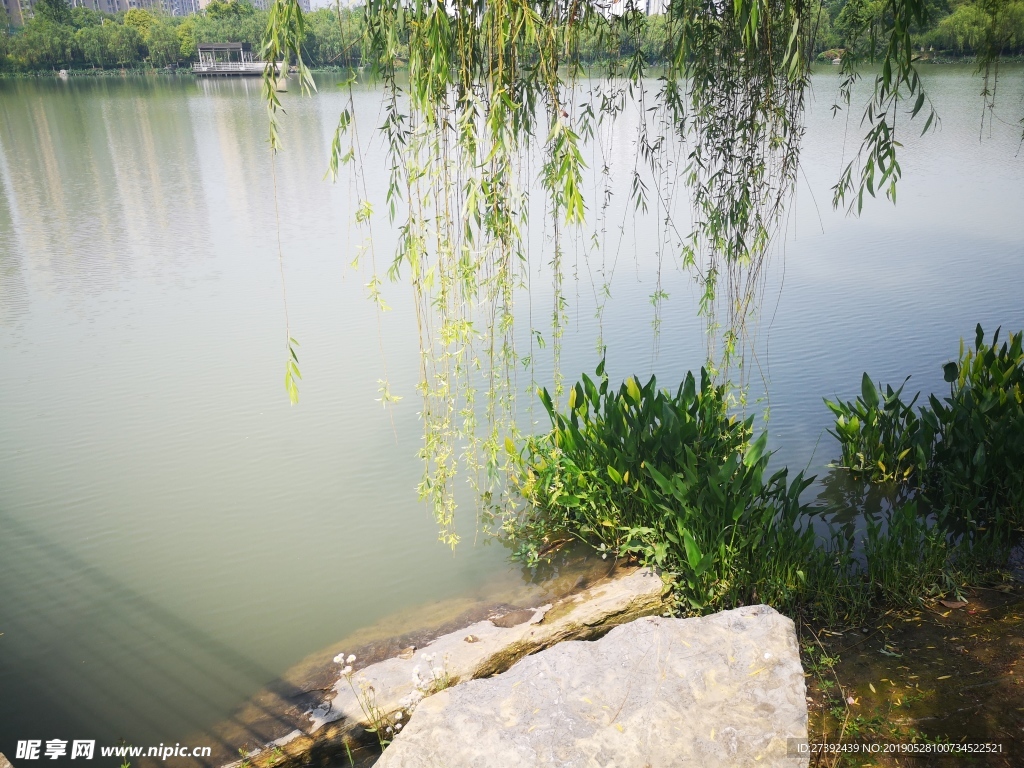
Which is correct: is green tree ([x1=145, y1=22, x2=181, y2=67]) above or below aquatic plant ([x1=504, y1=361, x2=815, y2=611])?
above

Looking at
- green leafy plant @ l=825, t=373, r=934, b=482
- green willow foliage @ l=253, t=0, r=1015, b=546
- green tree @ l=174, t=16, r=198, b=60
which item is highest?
green tree @ l=174, t=16, r=198, b=60

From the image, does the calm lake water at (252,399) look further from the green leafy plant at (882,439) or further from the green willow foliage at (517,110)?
the green willow foliage at (517,110)

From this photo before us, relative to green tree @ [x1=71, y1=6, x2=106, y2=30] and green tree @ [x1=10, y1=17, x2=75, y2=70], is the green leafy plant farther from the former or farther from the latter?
green tree @ [x1=71, y1=6, x2=106, y2=30]

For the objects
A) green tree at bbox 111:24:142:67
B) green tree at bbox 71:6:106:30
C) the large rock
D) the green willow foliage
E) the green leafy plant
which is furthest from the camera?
green tree at bbox 71:6:106:30

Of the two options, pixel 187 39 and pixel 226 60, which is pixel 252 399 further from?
pixel 226 60

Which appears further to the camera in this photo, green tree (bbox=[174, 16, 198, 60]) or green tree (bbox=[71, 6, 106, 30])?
green tree (bbox=[71, 6, 106, 30])

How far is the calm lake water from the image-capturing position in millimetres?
2969

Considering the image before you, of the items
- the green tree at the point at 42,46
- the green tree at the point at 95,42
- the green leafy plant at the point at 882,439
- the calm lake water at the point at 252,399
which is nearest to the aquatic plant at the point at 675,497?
the calm lake water at the point at 252,399

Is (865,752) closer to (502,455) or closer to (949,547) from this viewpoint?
(949,547)

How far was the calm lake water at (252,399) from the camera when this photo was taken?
9.74 feet

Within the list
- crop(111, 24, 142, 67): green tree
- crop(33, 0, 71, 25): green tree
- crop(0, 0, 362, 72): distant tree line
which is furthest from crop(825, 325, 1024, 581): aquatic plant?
crop(33, 0, 71, 25): green tree

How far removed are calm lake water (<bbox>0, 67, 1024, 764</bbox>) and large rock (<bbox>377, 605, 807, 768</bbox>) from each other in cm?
96

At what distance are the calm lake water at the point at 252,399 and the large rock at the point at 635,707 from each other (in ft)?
3.15

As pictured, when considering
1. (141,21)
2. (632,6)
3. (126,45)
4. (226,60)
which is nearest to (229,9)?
(226,60)
